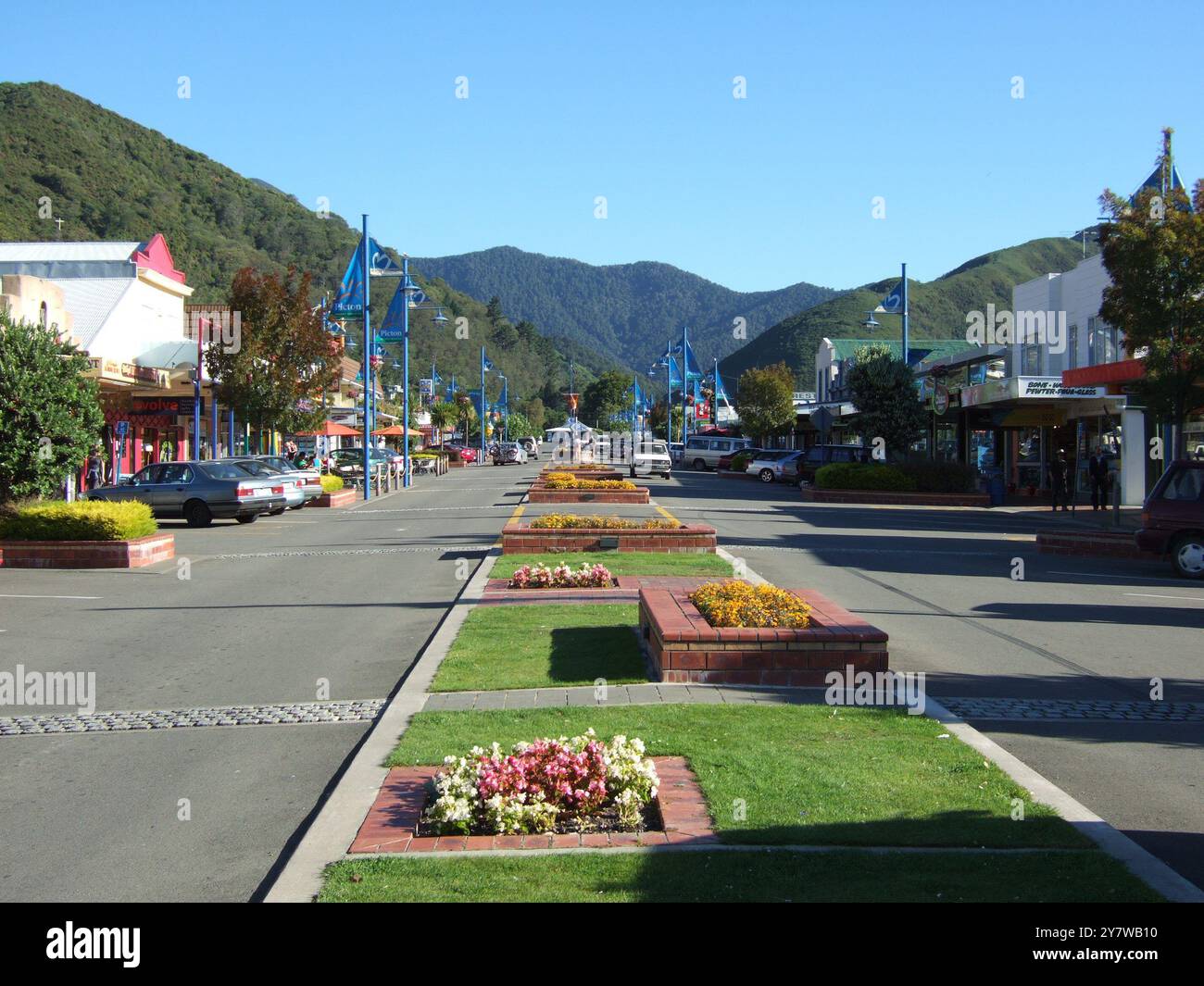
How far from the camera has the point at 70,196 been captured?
98625mm

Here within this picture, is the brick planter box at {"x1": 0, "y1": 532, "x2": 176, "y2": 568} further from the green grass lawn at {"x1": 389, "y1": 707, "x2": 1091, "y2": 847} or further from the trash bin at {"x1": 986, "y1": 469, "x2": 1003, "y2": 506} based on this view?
the trash bin at {"x1": 986, "y1": 469, "x2": 1003, "y2": 506}

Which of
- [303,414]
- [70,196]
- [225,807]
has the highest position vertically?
[70,196]

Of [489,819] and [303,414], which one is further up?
[303,414]

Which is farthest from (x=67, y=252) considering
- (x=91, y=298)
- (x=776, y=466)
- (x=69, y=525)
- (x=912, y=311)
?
(x=912, y=311)

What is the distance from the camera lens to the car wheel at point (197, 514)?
2742 centimetres

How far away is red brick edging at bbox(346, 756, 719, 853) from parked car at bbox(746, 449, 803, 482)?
44.0 m

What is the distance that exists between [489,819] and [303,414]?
114 ft

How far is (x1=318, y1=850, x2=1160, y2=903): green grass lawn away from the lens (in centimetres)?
482

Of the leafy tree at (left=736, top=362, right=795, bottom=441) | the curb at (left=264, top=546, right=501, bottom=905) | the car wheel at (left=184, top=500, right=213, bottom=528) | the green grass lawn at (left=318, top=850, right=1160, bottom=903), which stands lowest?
the curb at (left=264, top=546, right=501, bottom=905)

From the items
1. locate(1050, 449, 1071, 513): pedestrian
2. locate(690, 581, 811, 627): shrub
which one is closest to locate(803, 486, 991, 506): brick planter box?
locate(1050, 449, 1071, 513): pedestrian

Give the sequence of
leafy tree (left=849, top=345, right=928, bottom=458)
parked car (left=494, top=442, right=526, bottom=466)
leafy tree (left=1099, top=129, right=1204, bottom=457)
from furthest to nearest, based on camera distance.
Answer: parked car (left=494, top=442, right=526, bottom=466)
leafy tree (left=849, top=345, right=928, bottom=458)
leafy tree (left=1099, top=129, right=1204, bottom=457)

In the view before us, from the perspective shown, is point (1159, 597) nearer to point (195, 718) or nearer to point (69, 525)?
point (195, 718)
